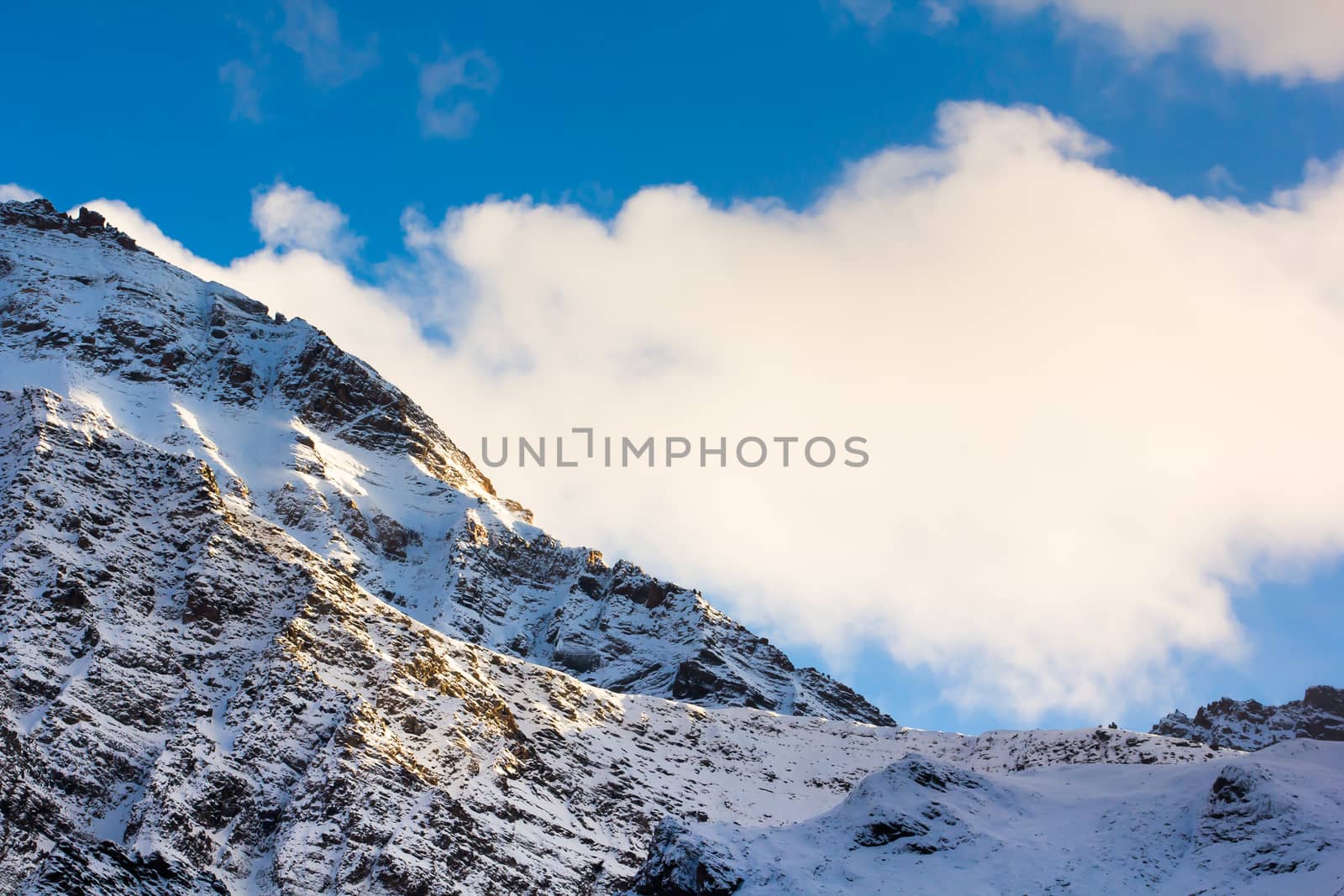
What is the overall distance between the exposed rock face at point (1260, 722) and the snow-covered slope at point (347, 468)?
38.8m

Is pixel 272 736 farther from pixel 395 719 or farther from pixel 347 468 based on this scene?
pixel 347 468

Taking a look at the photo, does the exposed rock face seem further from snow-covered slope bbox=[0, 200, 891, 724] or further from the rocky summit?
snow-covered slope bbox=[0, 200, 891, 724]

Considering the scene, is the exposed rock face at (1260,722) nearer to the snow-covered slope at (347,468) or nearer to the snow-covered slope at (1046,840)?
the snow-covered slope at (347,468)

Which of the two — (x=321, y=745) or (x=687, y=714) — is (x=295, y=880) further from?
(x=687, y=714)

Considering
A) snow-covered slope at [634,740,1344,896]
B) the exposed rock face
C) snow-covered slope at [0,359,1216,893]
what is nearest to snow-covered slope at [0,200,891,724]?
snow-covered slope at [0,359,1216,893]

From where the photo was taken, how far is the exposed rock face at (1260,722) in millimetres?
146750

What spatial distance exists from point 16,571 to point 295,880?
118 ft

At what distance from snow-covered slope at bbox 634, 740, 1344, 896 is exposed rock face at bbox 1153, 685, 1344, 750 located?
6723cm

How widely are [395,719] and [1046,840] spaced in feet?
168

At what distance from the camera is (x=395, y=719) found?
10362cm

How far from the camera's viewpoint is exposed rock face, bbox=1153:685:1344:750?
481 feet

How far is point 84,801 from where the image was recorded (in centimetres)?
8431

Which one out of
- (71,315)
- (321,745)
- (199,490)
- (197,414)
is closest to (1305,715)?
(321,745)

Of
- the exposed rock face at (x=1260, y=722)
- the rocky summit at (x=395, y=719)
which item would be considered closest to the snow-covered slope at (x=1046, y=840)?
the rocky summit at (x=395, y=719)
